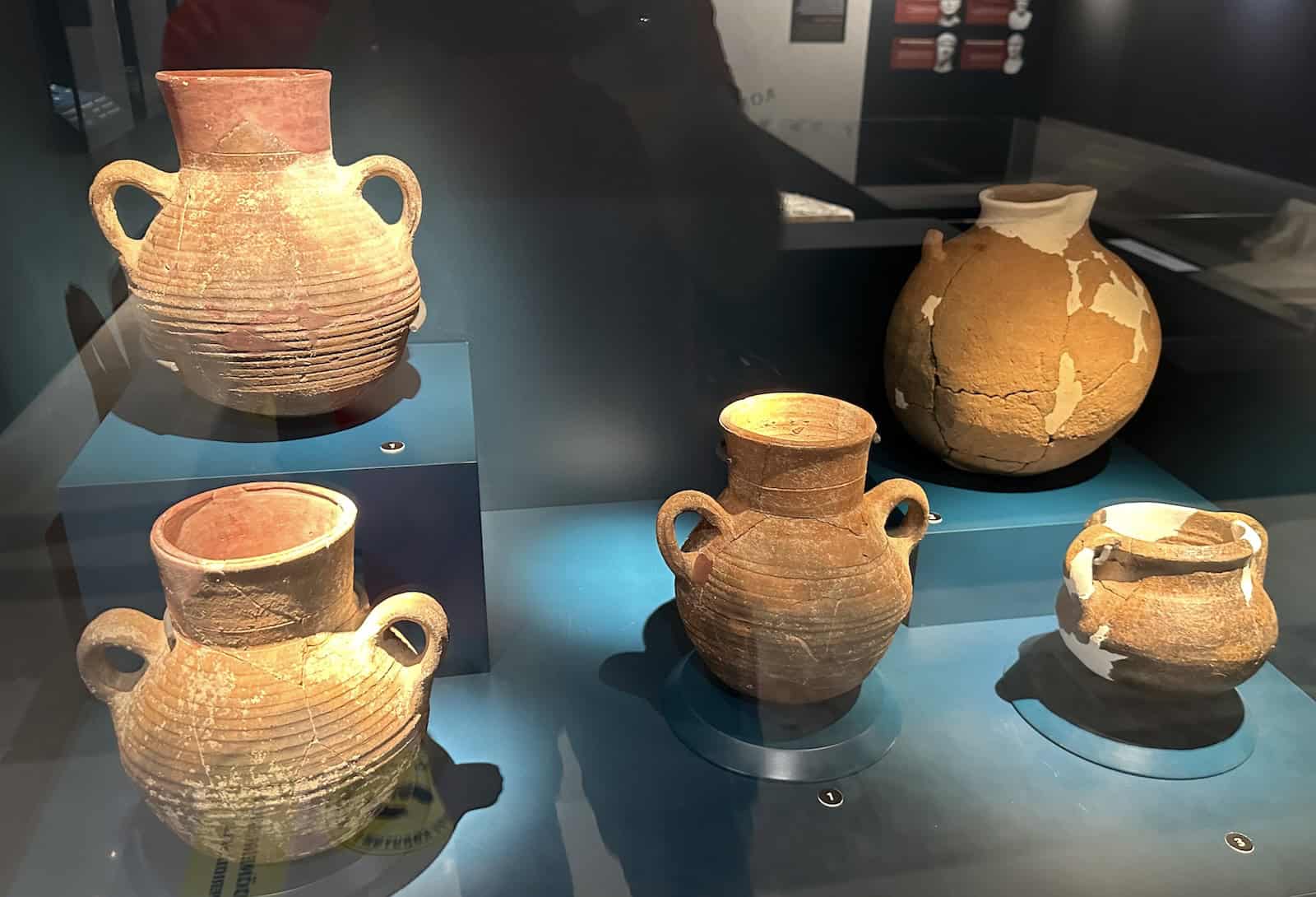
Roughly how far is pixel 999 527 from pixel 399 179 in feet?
3.43

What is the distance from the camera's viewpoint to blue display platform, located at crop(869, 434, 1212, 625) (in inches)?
66.5

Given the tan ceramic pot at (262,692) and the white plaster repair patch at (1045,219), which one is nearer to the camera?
the tan ceramic pot at (262,692)

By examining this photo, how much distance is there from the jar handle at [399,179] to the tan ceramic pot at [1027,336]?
31.7 inches

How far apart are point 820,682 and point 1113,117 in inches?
40.8

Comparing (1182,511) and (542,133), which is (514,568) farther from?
(1182,511)

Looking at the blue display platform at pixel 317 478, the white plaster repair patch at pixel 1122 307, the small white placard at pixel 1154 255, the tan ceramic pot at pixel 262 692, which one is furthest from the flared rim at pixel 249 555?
the small white placard at pixel 1154 255

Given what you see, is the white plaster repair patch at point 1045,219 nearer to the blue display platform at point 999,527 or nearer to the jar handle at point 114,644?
the blue display platform at point 999,527

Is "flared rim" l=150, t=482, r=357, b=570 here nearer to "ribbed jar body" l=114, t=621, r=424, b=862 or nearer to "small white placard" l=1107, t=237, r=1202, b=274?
"ribbed jar body" l=114, t=621, r=424, b=862

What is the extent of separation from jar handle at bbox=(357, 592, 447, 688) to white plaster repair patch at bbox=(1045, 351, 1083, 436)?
101 centimetres

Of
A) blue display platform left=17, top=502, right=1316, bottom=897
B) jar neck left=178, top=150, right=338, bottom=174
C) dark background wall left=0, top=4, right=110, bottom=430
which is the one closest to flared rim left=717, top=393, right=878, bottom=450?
blue display platform left=17, top=502, right=1316, bottom=897

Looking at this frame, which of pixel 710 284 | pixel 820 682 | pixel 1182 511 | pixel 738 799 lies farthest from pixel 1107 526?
pixel 710 284

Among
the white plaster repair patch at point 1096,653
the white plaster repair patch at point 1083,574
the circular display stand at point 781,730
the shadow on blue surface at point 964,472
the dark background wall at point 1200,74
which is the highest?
the dark background wall at point 1200,74

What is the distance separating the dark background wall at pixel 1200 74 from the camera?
154 cm

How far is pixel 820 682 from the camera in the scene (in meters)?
1.39
